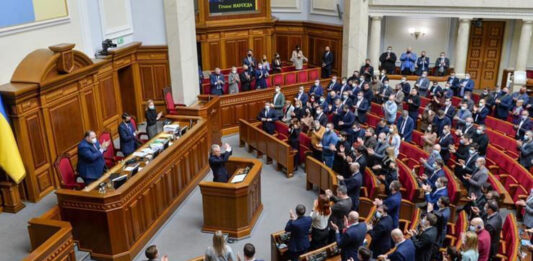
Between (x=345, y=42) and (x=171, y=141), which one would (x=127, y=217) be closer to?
(x=171, y=141)

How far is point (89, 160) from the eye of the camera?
801 centimetres

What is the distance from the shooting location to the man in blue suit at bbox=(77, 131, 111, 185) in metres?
7.99

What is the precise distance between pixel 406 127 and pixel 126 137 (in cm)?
624

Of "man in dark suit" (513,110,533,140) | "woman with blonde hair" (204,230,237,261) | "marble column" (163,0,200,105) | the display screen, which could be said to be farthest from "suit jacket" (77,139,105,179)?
"man in dark suit" (513,110,533,140)

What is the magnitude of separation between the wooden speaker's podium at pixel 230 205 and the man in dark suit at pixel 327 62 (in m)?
9.18

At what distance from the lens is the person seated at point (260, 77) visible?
47.5 ft

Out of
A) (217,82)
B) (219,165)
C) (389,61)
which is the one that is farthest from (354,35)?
(219,165)

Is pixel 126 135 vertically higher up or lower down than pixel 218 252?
higher up

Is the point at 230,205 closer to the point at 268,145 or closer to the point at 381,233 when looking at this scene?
the point at 381,233

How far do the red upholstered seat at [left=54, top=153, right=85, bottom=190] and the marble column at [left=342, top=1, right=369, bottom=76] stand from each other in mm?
10434

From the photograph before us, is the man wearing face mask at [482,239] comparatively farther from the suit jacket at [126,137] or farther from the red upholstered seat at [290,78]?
the red upholstered seat at [290,78]

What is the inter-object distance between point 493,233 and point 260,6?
12260 millimetres

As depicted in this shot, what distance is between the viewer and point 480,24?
16.9 m

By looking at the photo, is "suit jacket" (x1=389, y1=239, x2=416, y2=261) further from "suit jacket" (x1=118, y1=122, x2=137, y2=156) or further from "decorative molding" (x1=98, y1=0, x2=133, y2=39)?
"decorative molding" (x1=98, y1=0, x2=133, y2=39)
